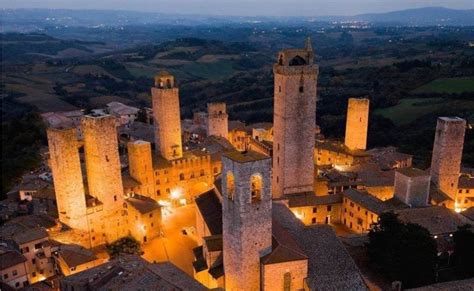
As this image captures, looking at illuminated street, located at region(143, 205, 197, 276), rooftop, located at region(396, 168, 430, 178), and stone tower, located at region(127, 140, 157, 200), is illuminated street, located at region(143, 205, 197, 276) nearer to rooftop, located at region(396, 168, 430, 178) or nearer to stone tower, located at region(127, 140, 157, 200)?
stone tower, located at region(127, 140, 157, 200)

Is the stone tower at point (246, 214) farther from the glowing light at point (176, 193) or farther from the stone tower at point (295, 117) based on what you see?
the glowing light at point (176, 193)

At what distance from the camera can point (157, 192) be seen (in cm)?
4366

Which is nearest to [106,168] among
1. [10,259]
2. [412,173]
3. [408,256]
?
[10,259]

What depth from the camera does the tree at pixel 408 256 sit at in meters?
26.1

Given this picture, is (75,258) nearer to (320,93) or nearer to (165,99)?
(165,99)

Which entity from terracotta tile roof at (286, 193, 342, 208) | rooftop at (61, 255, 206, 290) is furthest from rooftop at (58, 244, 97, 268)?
terracotta tile roof at (286, 193, 342, 208)

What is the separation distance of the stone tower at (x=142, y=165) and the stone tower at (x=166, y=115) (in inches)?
174

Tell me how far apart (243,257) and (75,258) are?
13729 millimetres

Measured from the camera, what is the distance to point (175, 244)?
118ft

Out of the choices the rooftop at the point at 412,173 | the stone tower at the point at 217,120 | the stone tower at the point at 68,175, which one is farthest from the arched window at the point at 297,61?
the stone tower at the point at 217,120

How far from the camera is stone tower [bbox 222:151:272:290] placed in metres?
23.0

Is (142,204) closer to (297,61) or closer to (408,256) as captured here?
(297,61)

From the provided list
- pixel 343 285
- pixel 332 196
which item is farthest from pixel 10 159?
pixel 343 285

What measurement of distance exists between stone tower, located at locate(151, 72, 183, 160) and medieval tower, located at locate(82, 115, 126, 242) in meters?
10.4
